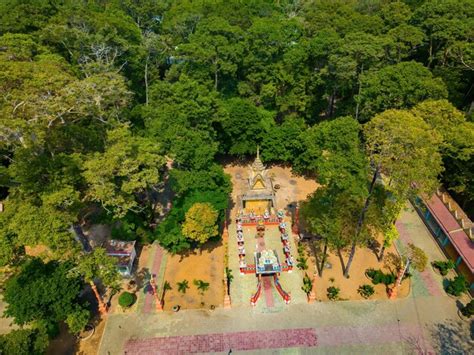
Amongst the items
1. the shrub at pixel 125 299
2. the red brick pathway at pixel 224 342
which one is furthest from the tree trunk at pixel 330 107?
the shrub at pixel 125 299

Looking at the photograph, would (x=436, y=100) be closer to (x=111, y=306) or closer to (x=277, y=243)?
(x=277, y=243)

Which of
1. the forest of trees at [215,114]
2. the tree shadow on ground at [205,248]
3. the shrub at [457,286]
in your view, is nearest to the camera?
the forest of trees at [215,114]

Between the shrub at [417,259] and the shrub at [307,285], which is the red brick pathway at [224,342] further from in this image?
the shrub at [417,259]

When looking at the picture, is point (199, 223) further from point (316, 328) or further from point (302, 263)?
point (316, 328)

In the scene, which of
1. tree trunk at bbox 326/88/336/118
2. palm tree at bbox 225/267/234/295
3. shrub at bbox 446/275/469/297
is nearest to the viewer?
shrub at bbox 446/275/469/297

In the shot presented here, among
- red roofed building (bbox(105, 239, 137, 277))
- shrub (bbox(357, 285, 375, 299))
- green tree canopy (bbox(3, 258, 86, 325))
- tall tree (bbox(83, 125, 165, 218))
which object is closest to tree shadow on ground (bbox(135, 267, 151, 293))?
red roofed building (bbox(105, 239, 137, 277))

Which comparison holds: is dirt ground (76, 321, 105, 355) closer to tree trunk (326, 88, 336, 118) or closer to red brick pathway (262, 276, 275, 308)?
red brick pathway (262, 276, 275, 308)
